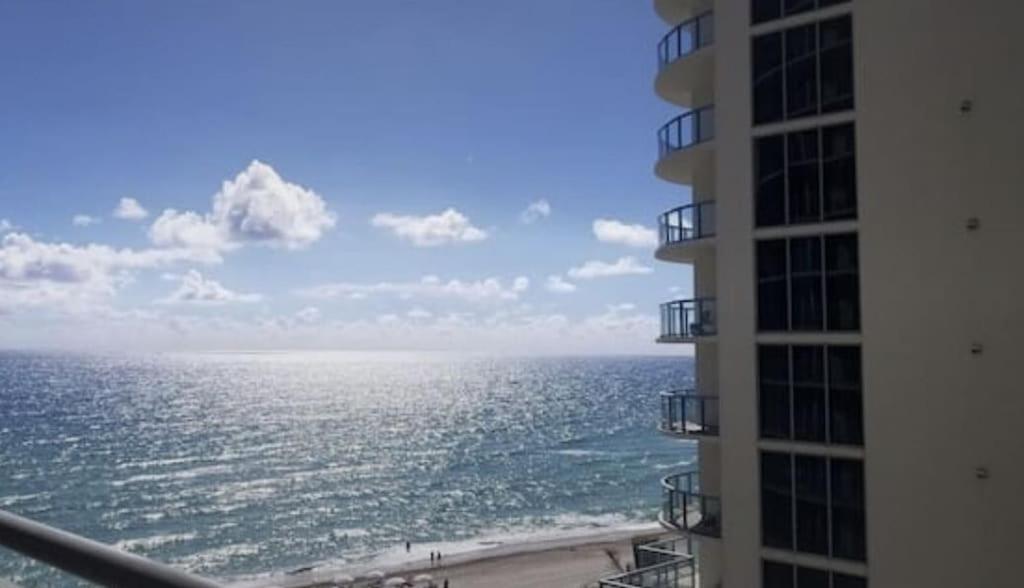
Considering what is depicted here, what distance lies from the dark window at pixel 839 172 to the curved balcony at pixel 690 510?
6.05 meters

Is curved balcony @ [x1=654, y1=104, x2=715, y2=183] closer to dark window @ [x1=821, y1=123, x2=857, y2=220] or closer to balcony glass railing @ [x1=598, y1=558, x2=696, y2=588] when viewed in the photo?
dark window @ [x1=821, y1=123, x2=857, y2=220]

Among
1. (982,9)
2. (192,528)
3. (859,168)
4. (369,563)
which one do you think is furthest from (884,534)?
(192,528)

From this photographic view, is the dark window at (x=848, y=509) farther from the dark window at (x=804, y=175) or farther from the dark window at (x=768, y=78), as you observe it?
the dark window at (x=768, y=78)

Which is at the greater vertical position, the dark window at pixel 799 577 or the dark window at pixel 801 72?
the dark window at pixel 801 72

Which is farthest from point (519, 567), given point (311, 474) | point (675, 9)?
point (311, 474)

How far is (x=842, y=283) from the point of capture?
14.9 metres

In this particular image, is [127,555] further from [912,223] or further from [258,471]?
[258,471]

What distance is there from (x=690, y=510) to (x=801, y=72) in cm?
891

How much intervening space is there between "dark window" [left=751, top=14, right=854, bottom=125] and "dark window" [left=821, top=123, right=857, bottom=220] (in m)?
0.44

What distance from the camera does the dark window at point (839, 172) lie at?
48.5 feet

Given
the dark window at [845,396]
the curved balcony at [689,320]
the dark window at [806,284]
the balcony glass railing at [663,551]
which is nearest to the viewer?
the dark window at [845,396]

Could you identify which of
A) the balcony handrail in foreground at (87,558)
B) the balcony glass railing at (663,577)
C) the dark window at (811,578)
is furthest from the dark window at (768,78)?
the balcony handrail in foreground at (87,558)

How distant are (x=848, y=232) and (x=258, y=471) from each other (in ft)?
212

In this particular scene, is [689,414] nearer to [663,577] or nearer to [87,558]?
[663,577]
